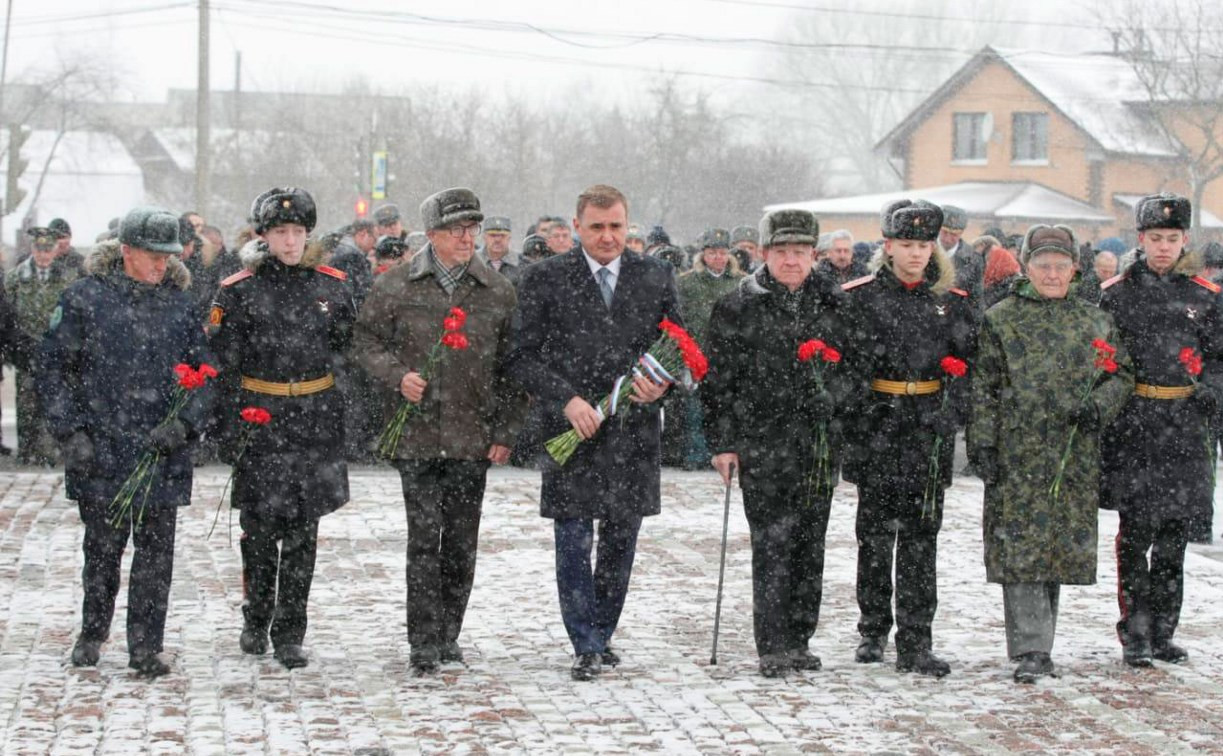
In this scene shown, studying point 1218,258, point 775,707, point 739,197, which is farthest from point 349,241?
point 739,197

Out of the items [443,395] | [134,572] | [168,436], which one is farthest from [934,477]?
[134,572]

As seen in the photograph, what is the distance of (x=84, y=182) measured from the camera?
225ft

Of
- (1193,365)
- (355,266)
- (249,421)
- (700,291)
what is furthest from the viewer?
(700,291)

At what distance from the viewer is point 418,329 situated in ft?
25.3

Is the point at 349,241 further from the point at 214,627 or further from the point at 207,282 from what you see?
the point at 214,627

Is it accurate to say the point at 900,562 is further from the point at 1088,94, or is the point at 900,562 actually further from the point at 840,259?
the point at 1088,94

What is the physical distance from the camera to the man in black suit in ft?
24.8

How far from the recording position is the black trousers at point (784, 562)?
760 centimetres

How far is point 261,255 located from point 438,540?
1.39m

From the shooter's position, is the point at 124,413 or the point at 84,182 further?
the point at 84,182

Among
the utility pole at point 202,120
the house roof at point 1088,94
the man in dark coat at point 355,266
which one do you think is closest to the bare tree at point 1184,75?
the house roof at point 1088,94

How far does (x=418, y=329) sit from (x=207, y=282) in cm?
770

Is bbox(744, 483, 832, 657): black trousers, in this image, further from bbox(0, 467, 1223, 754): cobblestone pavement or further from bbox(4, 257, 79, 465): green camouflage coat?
bbox(4, 257, 79, 465): green camouflage coat

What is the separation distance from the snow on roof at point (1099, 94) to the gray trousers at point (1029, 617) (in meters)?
46.2
